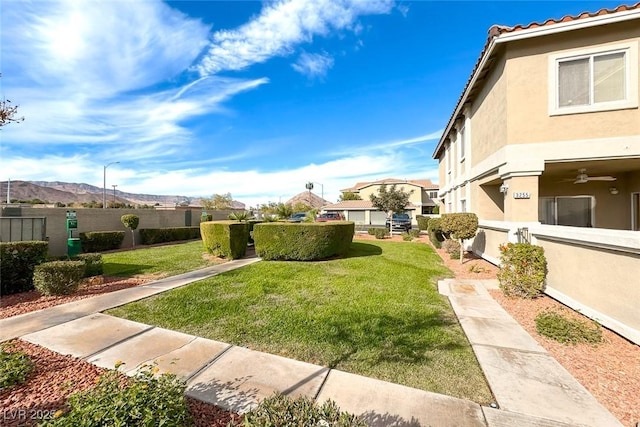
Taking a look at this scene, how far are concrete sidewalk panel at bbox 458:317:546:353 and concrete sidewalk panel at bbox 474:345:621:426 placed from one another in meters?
0.23

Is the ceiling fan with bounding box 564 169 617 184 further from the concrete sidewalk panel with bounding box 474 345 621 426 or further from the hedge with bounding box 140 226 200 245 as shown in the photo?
the hedge with bounding box 140 226 200 245

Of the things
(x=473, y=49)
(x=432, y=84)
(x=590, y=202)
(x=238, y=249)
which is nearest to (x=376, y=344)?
(x=238, y=249)

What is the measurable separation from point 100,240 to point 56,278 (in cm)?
922

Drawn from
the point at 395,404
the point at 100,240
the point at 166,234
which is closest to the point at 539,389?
the point at 395,404

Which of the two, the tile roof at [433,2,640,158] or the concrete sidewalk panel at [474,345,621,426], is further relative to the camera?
the tile roof at [433,2,640,158]

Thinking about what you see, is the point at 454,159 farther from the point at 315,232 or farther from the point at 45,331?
the point at 45,331

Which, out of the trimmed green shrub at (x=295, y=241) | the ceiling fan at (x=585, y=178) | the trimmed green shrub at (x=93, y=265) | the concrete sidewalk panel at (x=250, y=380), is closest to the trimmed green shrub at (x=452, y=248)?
the ceiling fan at (x=585, y=178)

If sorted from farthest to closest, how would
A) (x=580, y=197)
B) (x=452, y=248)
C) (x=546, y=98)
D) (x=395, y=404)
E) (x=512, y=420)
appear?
(x=452, y=248) < (x=580, y=197) < (x=546, y=98) < (x=395, y=404) < (x=512, y=420)

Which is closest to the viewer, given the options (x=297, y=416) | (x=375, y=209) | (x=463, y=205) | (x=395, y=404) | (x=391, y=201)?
(x=297, y=416)

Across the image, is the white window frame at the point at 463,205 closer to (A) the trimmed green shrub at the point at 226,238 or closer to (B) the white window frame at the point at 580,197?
(B) the white window frame at the point at 580,197

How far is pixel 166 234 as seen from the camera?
1739cm

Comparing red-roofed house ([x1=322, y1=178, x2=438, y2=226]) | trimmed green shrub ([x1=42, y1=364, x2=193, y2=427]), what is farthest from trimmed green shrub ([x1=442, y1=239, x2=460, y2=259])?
red-roofed house ([x1=322, y1=178, x2=438, y2=226])

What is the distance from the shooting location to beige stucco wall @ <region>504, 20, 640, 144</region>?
22.1 ft

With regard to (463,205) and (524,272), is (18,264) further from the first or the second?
(463,205)
